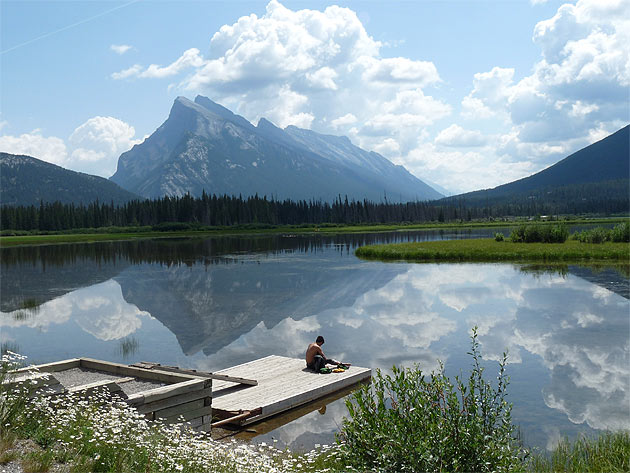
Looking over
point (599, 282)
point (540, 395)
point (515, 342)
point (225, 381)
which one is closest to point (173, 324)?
point (225, 381)

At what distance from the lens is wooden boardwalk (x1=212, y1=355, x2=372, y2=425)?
1573cm

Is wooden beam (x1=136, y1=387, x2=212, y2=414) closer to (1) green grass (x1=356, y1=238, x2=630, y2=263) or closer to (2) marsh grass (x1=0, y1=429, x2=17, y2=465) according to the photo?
(2) marsh grass (x1=0, y1=429, x2=17, y2=465)

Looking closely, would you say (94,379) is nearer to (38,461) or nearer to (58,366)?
(58,366)

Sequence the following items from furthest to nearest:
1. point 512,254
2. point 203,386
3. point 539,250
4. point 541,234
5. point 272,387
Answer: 1. point 541,234
2. point 539,250
3. point 512,254
4. point 272,387
5. point 203,386

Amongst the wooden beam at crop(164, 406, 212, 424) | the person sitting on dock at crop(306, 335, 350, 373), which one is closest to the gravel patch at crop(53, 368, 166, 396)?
the wooden beam at crop(164, 406, 212, 424)

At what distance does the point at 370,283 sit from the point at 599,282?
16.9 metres

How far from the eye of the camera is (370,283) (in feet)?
146

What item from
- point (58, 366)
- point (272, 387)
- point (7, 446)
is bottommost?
point (272, 387)

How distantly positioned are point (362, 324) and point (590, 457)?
57.5ft

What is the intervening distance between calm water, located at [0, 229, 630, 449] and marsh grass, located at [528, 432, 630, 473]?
122 centimetres

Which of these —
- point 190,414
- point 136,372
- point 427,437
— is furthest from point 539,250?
point 427,437

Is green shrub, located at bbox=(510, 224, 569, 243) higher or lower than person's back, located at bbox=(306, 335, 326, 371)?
higher

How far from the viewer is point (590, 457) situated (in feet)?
38.6

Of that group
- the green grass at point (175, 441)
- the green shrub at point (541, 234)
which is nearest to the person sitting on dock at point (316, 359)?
the green grass at point (175, 441)
